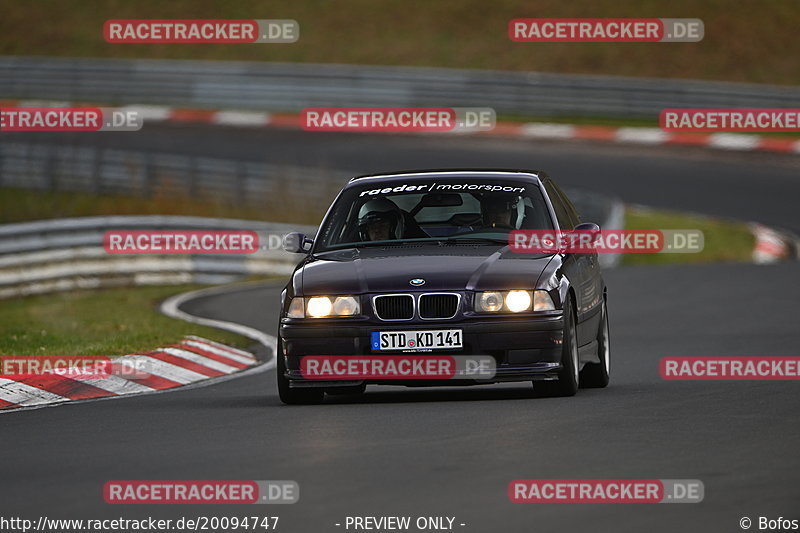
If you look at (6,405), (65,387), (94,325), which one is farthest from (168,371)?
(94,325)

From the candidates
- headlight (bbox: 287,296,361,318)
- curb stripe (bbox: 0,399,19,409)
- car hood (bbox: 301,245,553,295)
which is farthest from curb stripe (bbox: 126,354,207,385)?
headlight (bbox: 287,296,361,318)

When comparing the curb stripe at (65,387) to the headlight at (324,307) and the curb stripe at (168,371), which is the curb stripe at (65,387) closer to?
the curb stripe at (168,371)

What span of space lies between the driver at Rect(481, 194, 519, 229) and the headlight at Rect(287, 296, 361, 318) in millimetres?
1400

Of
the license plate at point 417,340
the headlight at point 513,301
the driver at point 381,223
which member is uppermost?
the driver at point 381,223

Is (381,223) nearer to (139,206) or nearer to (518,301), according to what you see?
(518,301)

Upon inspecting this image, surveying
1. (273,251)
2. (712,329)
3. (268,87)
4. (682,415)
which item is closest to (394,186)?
(682,415)

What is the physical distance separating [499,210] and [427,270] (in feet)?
3.81

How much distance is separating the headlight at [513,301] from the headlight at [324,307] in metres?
0.74

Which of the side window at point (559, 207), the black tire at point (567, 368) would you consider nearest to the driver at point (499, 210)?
the side window at point (559, 207)

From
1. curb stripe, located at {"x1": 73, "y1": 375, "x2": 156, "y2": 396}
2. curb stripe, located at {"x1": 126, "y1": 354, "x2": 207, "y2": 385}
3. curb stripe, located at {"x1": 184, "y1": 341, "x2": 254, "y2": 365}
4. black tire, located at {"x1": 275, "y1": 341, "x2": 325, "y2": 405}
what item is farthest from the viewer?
Result: curb stripe, located at {"x1": 184, "y1": 341, "x2": 254, "y2": 365}

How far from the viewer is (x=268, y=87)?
43.3 metres

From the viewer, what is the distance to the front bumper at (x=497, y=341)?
10.4 m

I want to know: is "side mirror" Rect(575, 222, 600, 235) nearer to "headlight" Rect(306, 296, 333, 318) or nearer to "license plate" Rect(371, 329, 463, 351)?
"license plate" Rect(371, 329, 463, 351)

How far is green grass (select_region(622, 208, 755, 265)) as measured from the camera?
2614cm
